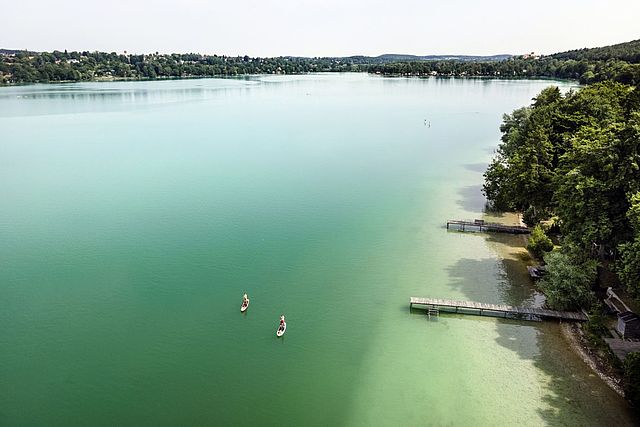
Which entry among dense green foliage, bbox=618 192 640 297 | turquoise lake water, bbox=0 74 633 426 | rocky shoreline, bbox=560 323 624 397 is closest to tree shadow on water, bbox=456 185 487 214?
turquoise lake water, bbox=0 74 633 426

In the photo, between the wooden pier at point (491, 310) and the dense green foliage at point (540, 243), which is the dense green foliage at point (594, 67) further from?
the wooden pier at point (491, 310)

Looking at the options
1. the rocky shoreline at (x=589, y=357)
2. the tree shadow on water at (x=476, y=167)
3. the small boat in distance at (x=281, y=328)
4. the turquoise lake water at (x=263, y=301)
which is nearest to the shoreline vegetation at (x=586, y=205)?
the rocky shoreline at (x=589, y=357)

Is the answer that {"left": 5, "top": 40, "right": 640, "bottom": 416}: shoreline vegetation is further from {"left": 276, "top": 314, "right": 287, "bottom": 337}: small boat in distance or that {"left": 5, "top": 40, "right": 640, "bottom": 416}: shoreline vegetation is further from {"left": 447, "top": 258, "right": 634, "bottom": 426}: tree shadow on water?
{"left": 276, "top": 314, "right": 287, "bottom": 337}: small boat in distance

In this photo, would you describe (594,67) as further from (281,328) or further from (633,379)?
(281,328)

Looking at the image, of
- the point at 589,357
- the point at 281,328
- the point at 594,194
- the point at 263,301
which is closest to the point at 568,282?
the point at 589,357

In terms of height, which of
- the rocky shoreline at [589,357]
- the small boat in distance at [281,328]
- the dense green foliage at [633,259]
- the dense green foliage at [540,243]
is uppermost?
the dense green foliage at [633,259]

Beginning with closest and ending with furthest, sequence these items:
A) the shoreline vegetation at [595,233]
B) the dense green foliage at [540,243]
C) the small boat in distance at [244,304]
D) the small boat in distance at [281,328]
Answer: the shoreline vegetation at [595,233], the small boat in distance at [281,328], the small boat in distance at [244,304], the dense green foliage at [540,243]
